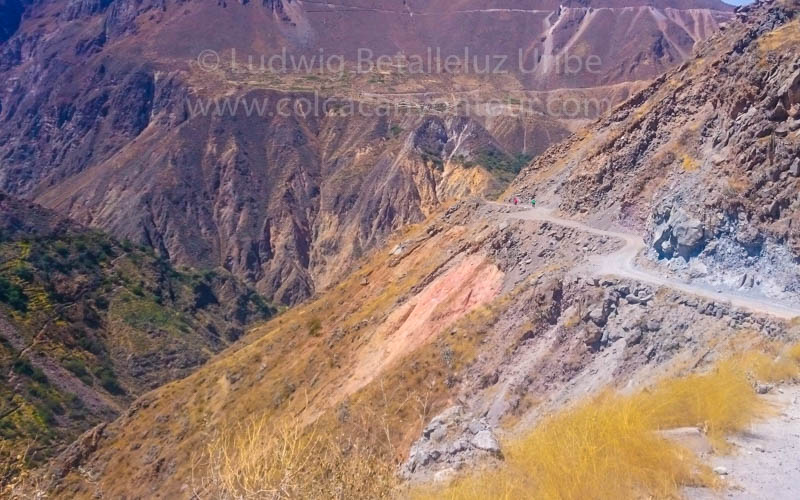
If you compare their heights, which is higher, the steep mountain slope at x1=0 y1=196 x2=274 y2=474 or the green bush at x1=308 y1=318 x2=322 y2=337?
the green bush at x1=308 y1=318 x2=322 y2=337

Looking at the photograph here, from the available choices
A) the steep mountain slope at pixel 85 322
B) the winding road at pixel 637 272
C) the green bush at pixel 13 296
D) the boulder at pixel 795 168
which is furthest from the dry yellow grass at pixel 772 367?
the green bush at pixel 13 296

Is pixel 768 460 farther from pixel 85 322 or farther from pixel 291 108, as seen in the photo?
pixel 291 108

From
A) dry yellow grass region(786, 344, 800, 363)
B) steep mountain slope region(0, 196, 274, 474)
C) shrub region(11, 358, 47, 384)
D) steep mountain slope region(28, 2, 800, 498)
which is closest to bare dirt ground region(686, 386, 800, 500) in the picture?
dry yellow grass region(786, 344, 800, 363)

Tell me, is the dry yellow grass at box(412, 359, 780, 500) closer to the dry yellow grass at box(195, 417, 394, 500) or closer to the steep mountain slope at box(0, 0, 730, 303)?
the dry yellow grass at box(195, 417, 394, 500)

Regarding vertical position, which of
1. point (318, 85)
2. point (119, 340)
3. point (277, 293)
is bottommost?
point (277, 293)

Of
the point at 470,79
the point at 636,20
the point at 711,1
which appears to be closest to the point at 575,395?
the point at 470,79

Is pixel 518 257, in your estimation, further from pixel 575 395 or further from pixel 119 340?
pixel 119 340

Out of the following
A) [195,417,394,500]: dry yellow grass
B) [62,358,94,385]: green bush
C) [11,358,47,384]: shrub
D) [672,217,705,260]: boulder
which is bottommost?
[62,358,94,385]: green bush
